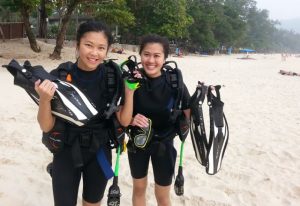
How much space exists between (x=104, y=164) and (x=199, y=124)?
2.90ft

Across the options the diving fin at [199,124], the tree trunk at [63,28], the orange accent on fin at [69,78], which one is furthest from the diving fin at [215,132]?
the tree trunk at [63,28]

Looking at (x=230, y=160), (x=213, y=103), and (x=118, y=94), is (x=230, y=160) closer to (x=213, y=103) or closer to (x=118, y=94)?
(x=213, y=103)

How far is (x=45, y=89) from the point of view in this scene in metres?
2.00

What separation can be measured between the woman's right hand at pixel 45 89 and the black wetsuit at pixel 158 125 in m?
0.86

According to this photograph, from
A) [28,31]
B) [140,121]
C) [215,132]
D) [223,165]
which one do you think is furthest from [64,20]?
[215,132]

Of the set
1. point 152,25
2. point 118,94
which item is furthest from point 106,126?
point 152,25

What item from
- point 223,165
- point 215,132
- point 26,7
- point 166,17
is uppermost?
point 166,17

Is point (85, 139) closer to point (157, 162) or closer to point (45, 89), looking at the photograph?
point (45, 89)

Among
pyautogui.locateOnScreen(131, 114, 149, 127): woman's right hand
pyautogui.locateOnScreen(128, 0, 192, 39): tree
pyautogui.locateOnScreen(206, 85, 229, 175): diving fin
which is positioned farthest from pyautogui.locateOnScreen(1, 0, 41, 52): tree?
pyautogui.locateOnScreen(128, 0, 192, 39): tree

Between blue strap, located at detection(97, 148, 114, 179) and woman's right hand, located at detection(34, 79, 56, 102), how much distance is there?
66 centimetres

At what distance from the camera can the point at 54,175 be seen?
2455 millimetres

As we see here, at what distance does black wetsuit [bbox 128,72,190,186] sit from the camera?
276 cm

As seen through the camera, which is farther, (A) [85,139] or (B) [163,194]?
(B) [163,194]

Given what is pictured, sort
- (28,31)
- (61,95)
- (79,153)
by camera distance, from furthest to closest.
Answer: (28,31), (79,153), (61,95)
